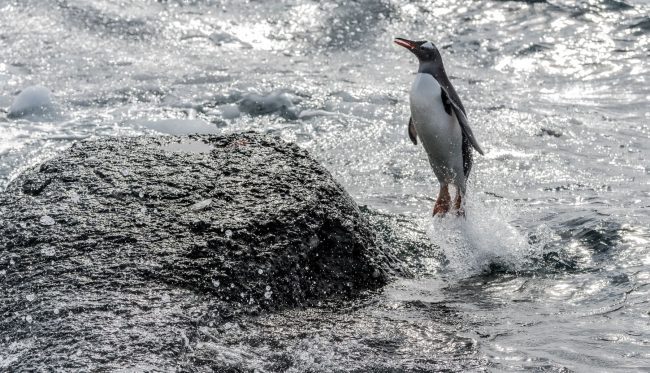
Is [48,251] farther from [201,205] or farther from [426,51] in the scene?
[426,51]

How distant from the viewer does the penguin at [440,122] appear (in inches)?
264

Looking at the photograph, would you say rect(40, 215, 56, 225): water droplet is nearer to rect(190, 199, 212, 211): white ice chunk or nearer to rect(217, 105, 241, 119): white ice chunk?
rect(190, 199, 212, 211): white ice chunk

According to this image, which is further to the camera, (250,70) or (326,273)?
(250,70)

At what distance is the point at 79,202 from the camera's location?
4402mm

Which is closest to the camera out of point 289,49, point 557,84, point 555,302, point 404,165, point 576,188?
point 555,302

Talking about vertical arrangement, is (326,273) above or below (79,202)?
below

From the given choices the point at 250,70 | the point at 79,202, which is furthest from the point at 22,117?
the point at 79,202

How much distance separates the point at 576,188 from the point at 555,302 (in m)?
2.58

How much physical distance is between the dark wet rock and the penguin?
1942 mm

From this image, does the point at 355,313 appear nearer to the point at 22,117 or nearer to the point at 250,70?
the point at 22,117

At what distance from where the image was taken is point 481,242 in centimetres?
591

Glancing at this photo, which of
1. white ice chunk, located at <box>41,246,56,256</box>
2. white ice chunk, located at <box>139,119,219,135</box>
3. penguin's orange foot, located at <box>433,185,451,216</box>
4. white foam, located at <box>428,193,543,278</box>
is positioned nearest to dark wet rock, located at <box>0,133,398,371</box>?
white ice chunk, located at <box>41,246,56,256</box>

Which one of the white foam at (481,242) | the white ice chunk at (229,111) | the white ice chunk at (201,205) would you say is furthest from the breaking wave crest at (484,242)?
→ the white ice chunk at (229,111)

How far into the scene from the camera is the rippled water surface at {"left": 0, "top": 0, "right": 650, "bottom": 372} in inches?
156
